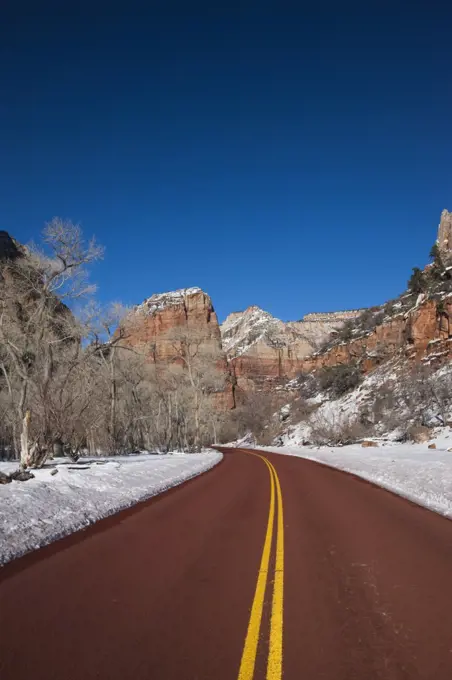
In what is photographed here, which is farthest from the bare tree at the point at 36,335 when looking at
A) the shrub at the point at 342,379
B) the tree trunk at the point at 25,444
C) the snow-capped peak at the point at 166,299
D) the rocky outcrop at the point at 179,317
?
the snow-capped peak at the point at 166,299

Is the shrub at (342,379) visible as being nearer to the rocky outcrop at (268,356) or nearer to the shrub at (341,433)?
the shrub at (341,433)

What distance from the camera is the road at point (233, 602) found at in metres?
3.37

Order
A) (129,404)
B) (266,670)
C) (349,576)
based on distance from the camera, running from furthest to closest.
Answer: (129,404) < (349,576) < (266,670)

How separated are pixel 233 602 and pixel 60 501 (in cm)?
546

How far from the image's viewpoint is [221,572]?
5527 millimetres

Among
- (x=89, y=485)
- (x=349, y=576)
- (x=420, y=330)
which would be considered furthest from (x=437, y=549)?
(x=420, y=330)

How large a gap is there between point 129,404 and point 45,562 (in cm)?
3555

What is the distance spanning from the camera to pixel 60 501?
884 centimetres

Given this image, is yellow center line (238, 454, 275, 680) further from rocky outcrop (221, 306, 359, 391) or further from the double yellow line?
rocky outcrop (221, 306, 359, 391)

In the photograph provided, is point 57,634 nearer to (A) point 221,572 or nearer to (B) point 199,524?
(A) point 221,572

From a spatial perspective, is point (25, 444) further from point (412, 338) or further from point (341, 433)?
point (412, 338)

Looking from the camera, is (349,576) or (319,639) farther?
(349,576)

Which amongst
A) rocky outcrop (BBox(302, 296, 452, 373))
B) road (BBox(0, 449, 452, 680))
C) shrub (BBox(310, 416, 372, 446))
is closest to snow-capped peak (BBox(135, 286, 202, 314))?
rocky outcrop (BBox(302, 296, 452, 373))

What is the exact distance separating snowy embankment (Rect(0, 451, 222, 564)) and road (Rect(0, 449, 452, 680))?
38 cm
